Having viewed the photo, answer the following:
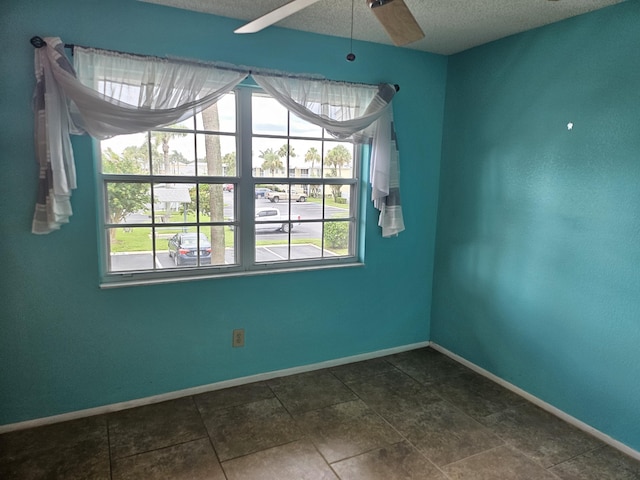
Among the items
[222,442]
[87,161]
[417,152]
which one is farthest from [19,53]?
[417,152]

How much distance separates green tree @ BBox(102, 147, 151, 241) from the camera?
2371 millimetres

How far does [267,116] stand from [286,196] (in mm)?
549

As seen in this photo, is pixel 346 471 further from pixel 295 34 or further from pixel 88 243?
pixel 295 34

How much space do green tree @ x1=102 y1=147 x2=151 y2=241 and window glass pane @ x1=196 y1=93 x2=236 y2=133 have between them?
0.45 metres

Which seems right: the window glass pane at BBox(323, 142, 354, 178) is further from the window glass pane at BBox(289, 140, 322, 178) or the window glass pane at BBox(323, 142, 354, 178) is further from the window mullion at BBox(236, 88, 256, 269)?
the window mullion at BBox(236, 88, 256, 269)

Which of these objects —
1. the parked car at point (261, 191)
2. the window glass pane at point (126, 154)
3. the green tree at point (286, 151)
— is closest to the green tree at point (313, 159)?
the green tree at point (286, 151)

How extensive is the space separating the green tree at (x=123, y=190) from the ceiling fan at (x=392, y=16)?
1.18 metres

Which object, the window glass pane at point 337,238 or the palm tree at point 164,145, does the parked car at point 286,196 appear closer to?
the window glass pane at point 337,238

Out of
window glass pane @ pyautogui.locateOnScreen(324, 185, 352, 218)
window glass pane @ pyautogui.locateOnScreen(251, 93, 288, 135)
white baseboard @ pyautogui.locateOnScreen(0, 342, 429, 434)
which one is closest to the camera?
white baseboard @ pyautogui.locateOnScreen(0, 342, 429, 434)

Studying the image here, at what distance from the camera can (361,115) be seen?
283 cm

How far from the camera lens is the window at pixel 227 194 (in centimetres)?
244

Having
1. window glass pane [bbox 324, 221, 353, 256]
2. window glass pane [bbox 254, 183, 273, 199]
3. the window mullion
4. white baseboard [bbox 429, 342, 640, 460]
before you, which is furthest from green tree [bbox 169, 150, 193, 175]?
white baseboard [bbox 429, 342, 640, 460]

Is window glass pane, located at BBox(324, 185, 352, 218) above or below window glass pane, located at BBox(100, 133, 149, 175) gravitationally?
below

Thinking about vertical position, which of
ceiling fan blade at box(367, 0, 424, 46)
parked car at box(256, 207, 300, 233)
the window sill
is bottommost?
the window sill
